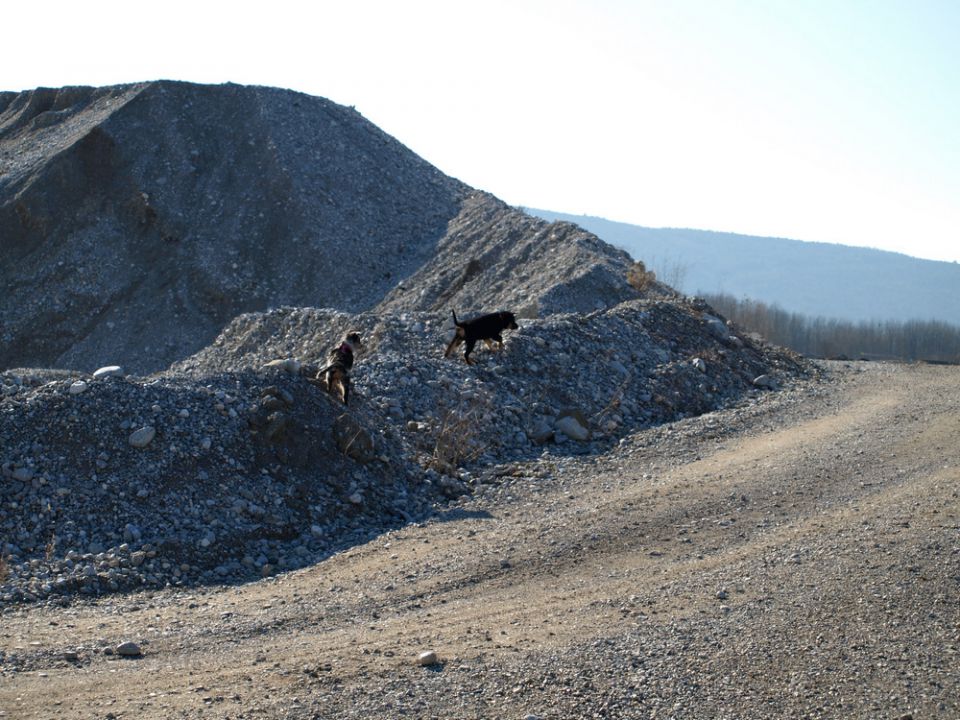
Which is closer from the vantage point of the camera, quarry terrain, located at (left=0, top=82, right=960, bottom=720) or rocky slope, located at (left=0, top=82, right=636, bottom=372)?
quarry terrain, located at (left=0, top=82, right=960, bottom=720)

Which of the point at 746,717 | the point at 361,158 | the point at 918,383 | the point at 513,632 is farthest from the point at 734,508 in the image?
the point at 361,158

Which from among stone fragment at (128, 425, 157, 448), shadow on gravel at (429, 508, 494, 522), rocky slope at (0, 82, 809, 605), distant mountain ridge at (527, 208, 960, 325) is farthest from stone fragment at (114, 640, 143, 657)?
distant mountain ridge at (527, 208, 960, 325)

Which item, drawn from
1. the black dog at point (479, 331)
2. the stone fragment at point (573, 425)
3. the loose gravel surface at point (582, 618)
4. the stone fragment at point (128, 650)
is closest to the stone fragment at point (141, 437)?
the loose gravel surface at point (582, 618)

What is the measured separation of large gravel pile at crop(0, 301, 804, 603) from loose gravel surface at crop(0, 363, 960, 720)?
482mm

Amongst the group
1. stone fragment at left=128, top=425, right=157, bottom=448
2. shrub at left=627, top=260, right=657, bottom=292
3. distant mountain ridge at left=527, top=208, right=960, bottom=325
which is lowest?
stone fragment at left=128, top=425, right=157, bottom=448

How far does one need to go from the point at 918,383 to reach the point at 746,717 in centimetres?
1392

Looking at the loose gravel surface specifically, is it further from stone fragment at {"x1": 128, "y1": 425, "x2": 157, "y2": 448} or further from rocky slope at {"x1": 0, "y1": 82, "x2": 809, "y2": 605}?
stone fragment at {"x1": 128, "y1": 425, "x2": 157, "y2": 448}

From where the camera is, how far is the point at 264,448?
10.4m

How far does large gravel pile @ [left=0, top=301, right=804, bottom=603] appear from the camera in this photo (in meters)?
8.95

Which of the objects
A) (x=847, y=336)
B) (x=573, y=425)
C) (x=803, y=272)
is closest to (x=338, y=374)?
(x=573, y=425)

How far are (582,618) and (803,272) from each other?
6054 inches

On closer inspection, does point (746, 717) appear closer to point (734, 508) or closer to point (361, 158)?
point (734, 508)

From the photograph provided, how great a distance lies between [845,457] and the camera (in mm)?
11375

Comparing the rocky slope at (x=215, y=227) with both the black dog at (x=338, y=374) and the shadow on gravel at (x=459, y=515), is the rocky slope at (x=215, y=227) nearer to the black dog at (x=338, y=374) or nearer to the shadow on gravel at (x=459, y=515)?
the black dog at (x=338, y=374)
